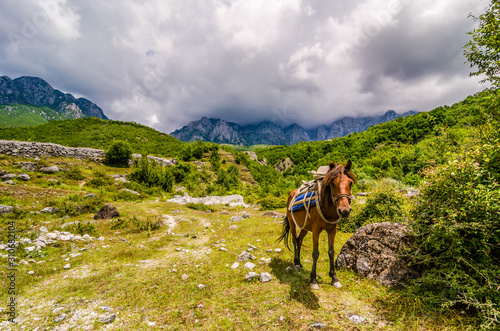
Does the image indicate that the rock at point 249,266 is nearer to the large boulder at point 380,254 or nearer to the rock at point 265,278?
the rock at point 265,278

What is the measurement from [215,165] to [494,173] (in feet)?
163

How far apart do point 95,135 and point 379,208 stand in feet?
225

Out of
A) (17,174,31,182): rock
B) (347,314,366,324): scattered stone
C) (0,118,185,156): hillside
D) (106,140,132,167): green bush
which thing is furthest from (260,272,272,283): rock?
(0,118,185,156): hillside

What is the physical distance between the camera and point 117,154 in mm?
33500

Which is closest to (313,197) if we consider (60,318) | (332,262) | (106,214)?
(332,262)

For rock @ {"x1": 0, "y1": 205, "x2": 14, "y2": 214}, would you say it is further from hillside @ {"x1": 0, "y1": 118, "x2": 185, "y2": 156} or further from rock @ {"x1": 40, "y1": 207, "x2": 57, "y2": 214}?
hillside @ {"x1": 0, "y1": 118, "x2": 185, "y2": 156}

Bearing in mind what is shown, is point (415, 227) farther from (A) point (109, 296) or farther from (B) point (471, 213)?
(A) point (109, 296)

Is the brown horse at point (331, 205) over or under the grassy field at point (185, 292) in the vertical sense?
over

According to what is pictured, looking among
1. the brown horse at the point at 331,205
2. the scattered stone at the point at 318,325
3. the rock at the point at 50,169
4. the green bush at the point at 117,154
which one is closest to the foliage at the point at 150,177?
the rock at the point at 50,169

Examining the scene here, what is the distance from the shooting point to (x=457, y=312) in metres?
3.23

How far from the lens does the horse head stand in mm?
3907

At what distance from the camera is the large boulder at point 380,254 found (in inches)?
174

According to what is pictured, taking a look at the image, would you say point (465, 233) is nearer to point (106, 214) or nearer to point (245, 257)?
point (245, 257)

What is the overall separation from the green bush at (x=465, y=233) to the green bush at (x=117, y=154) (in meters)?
40.8
